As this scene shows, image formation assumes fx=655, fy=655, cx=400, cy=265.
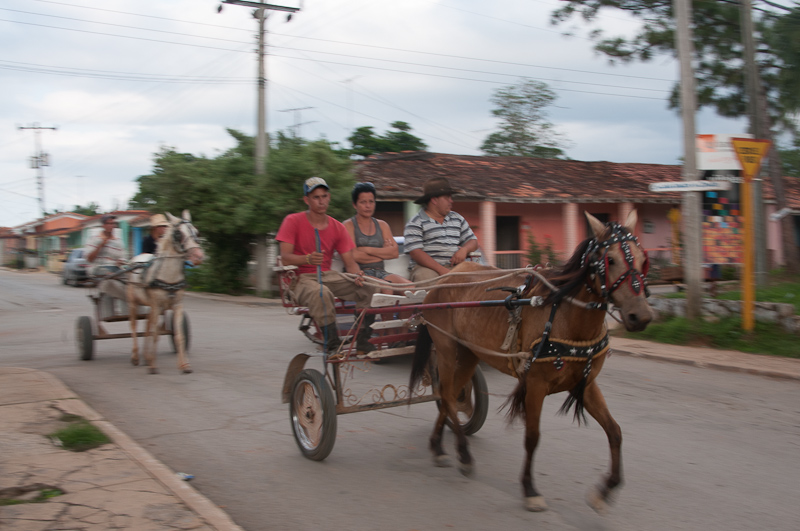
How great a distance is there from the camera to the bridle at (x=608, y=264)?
148 inches

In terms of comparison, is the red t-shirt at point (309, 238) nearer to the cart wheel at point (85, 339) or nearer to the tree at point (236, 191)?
the cart wheel at point (85, 339)

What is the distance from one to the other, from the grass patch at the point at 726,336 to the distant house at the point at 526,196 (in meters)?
9.72

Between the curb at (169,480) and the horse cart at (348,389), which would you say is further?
the horse cart at (348,389)

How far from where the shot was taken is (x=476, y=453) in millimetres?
5457

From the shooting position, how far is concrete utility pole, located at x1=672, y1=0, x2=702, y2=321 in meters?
10.9

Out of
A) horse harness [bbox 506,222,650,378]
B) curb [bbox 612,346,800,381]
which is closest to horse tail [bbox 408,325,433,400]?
horse harness [bbox 506,222,650,378]

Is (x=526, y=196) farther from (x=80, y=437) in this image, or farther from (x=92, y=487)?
(x=92, y=487)

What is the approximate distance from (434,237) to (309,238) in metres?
1.23

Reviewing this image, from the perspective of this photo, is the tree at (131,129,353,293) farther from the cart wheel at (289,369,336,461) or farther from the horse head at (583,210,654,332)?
the horse head at (583,210,654,332)

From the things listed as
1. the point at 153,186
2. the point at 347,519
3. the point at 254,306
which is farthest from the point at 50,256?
the point at 347,519

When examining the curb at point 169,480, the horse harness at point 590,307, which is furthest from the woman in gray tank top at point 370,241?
the curb at point 169,480

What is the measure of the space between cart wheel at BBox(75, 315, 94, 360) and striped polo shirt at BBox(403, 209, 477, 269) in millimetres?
5843

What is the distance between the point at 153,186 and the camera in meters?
21.5

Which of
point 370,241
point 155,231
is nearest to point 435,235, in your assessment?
point 370,241
